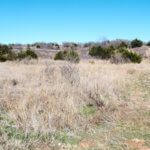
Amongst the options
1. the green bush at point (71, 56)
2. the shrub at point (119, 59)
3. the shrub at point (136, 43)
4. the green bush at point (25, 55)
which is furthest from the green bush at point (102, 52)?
the shrub at point (136, 43)

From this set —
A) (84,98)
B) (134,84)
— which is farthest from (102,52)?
(84,98)

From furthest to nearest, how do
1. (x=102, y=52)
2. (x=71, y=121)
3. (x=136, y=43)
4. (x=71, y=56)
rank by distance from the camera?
(x=136, y=43) < (x=102, y=52) < (x=71, y=56) < (x=71, y=121)

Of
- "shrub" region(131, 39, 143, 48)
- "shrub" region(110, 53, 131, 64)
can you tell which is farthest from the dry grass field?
"shrub" region(131, 39, 143, 48)

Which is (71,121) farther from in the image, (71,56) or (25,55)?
(25,55)

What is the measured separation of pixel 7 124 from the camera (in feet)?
10.2

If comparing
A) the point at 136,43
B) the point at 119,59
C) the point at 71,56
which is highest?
the point at 136,43

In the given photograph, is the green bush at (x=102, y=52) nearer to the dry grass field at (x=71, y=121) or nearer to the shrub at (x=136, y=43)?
the shrub at (x=136, y=43)

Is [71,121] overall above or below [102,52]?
below

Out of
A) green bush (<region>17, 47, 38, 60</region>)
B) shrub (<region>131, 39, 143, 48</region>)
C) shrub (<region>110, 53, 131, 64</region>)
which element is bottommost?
shrub (<region>110, 53, 131, 64</region>)

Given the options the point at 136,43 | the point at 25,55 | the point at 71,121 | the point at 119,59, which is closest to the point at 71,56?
the point at 71,121

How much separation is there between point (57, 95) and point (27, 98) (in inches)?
27.9

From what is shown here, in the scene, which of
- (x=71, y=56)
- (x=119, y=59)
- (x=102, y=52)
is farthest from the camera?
(x=102, y=52)

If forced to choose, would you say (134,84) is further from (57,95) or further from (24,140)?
A: (24,140)

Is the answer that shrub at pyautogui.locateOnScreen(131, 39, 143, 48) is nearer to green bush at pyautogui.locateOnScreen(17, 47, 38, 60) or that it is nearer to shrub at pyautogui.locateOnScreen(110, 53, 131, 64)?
shrub at pyautogui.locateOnScreen(110, 53, 131, 64)
